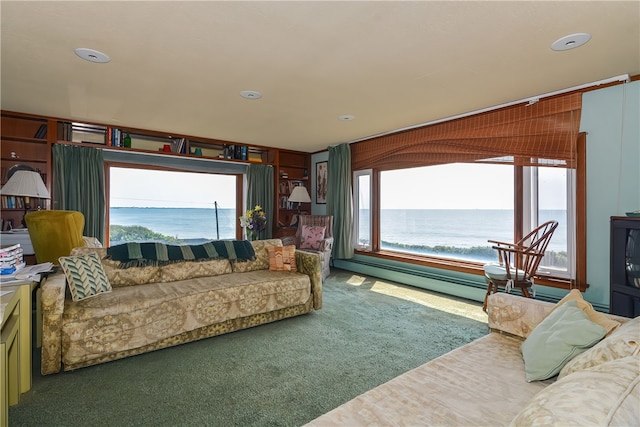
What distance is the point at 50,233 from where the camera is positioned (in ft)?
10.5

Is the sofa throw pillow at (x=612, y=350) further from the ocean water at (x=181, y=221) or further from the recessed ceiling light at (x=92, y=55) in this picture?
the ocean water at (x=181, y=221)

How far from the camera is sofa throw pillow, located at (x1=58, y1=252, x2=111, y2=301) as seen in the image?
2453 millimetres

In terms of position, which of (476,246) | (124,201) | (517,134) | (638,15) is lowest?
(476,246)

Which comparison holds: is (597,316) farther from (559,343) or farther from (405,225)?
(405,225)

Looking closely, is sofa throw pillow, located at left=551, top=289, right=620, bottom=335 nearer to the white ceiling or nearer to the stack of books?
the white ceiling

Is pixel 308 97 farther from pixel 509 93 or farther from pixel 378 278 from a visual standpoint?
pixel 378 278

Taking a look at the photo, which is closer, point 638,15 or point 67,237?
point 638,15

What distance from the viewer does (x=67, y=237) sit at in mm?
3268

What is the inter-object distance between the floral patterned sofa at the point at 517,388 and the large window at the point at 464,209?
217 cm

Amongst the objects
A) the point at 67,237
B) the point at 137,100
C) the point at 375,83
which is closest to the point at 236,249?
the point at 67,237

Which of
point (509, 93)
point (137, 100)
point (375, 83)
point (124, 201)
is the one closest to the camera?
point (375, 83)

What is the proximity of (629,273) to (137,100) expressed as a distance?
15.6 feet

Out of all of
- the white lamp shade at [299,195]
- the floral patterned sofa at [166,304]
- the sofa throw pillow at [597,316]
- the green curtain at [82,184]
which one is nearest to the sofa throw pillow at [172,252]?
the floral patterned sofa at [166,304]

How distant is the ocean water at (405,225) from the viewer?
15.3ft
